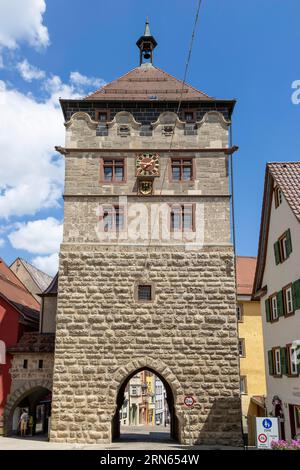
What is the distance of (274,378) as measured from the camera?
745 inches

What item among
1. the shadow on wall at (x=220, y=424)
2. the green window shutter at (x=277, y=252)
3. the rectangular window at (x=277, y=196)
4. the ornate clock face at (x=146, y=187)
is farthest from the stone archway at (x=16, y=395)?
the rectangular window at (x=277, y=196)

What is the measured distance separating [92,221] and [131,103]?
5.06 m

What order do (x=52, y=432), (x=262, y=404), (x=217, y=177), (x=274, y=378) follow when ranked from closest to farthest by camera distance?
(x=52, y=432) < (x=274, y=378) < (x=217, y=177) < (x=262, y=404)

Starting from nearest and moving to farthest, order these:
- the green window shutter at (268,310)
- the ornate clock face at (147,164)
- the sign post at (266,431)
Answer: the sign post at (266,431)
the green window shutter at (268,310)
the ornate clock face at (147,164)

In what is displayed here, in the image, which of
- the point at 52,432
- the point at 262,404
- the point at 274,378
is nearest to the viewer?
the point at 52,432

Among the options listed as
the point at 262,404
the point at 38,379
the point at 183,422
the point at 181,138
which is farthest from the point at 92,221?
the point at 262,404

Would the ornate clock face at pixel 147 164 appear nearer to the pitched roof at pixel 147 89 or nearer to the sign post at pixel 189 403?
the pitched roof at pixel 147 89

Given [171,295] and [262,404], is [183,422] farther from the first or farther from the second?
[262,404]

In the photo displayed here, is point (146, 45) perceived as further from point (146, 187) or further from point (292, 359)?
point (292, 359)

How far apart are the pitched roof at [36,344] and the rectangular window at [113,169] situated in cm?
671

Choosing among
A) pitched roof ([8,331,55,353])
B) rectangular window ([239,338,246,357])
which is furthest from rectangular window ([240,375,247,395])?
pitched roof ([8,331,55,353])

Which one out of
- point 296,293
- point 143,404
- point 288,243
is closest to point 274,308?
point 288,243

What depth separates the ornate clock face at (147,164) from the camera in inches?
794

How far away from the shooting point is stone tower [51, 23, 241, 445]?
1809cm
